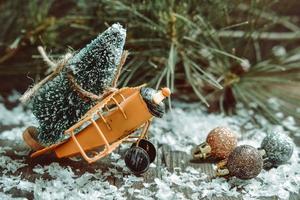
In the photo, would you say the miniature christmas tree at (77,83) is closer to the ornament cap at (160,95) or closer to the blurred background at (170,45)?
the ornament cap at (160,95)

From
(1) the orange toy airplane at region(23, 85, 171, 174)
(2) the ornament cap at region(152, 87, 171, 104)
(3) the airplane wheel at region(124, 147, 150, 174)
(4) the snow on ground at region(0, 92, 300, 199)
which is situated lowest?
(4) the snow on ground at region(0, 92, 300, 199)

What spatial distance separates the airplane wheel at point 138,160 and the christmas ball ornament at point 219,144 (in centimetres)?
11

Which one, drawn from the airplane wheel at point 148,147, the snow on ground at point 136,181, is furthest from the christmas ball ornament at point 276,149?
the airplane wheel at point 148,147

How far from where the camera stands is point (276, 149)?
0.73 meters

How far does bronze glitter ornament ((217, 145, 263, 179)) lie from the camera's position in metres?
0.68

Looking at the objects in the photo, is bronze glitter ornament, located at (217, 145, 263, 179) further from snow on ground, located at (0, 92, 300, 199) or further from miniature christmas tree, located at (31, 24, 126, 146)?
miniature christmas tree, located at (31, 24, 126, 146)

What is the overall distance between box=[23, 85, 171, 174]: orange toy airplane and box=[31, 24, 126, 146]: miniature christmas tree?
0.02 m

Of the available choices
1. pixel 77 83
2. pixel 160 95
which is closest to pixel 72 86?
pixel 77 83

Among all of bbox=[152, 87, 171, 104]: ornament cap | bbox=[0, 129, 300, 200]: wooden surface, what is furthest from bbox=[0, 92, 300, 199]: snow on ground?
bbox=[152, 87, 171, 104]: ornament cap

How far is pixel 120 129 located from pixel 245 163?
0.54 feet

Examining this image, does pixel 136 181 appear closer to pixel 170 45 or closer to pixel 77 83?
pixel 77 83

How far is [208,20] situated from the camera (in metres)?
0.95

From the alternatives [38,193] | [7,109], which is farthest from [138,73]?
[38,193]

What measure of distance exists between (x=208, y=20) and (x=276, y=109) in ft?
0.72
